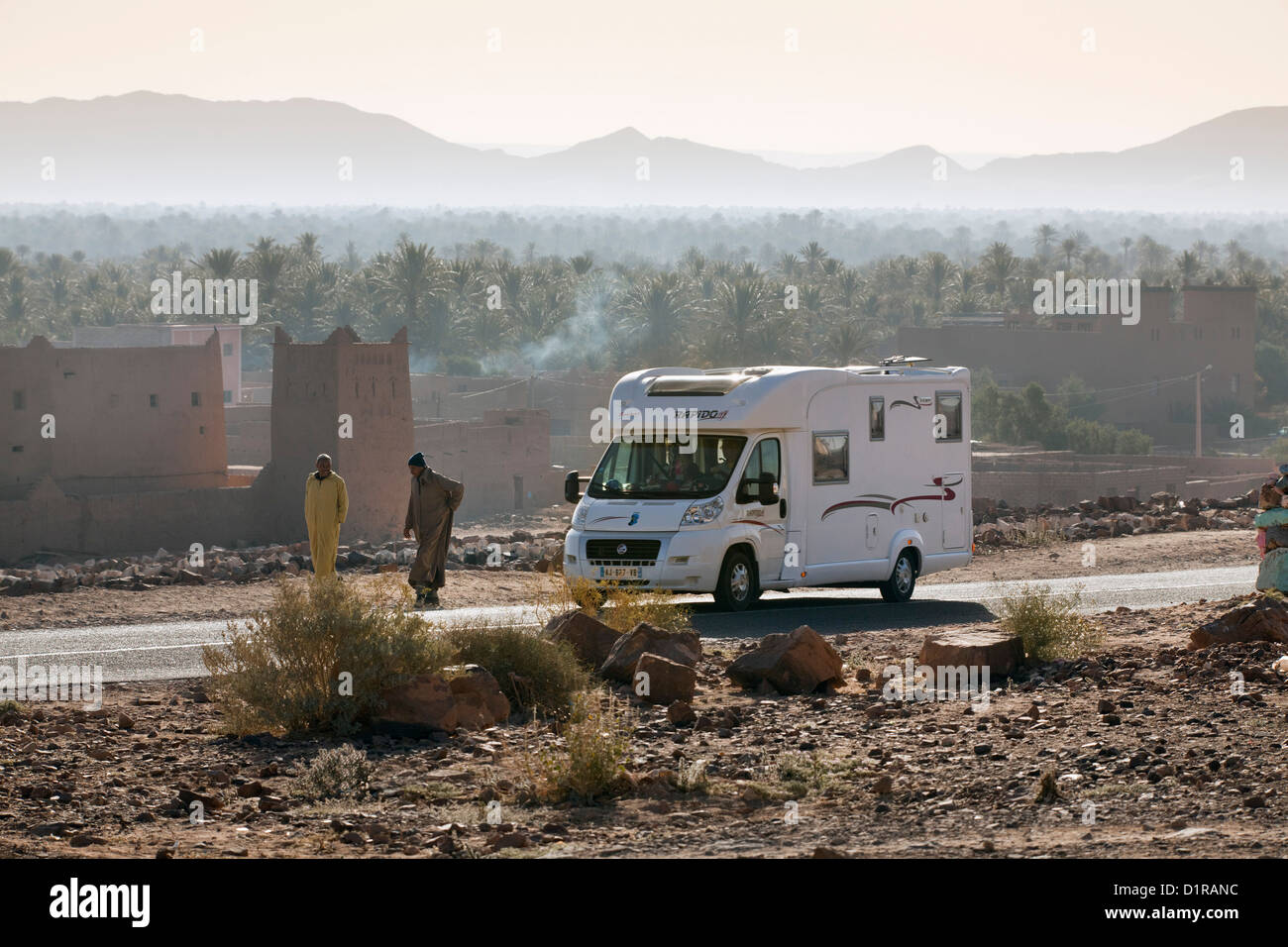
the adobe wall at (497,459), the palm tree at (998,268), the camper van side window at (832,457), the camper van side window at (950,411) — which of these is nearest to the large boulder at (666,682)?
the camper van side window at (832,457)

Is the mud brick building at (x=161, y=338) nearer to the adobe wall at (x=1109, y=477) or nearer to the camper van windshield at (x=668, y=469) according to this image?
the adobe wall at (x=1109, y=477)

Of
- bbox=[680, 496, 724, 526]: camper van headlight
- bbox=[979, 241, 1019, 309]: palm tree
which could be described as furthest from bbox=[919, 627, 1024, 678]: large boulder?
bbox=[979, 241, 1019, 309]: palm tree

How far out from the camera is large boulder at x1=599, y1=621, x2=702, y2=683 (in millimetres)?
12383

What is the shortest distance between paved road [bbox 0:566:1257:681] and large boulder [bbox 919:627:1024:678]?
2.86m

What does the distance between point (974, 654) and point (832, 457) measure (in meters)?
4.82

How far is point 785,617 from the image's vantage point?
16781mm

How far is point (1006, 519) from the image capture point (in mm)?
30172

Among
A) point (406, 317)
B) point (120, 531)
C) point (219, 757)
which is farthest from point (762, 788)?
point (406, 317)

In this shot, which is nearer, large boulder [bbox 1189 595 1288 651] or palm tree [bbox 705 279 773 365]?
large boulder [bbox 1189 595 1288 651]

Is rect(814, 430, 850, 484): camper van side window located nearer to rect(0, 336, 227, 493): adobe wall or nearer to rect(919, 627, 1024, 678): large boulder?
rect(919, 627, 1024, 678): large boulder

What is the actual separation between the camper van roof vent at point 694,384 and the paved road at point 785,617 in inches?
88.3

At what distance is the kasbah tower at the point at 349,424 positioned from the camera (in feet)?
126
